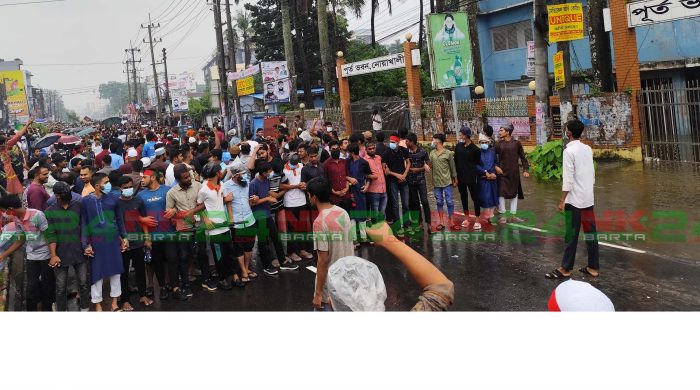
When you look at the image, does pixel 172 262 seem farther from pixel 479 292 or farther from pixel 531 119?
pixel 531 119

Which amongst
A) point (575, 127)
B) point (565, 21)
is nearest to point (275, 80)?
point (565, 21)

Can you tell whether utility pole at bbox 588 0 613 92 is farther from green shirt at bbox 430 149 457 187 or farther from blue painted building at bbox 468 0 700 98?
green shirt at bbox 430 149 457 187

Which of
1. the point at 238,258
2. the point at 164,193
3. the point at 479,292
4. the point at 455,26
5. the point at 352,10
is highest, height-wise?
the point at 352,10

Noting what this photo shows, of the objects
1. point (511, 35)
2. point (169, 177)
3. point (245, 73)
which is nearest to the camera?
point (169, 177)

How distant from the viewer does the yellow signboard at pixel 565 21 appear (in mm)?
10578

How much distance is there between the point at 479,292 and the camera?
213 inches

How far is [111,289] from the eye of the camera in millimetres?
5367

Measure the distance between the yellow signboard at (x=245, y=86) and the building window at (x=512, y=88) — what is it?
991cm

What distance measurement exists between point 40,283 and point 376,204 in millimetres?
3923

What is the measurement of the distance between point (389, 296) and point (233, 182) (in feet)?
6.59

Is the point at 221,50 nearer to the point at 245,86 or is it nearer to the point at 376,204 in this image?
the point at 245,86

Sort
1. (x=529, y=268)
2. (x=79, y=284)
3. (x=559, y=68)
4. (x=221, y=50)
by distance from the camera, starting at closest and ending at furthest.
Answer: (x=79, y=284) → (x=529, y=268) → (x=559, y=68) → (x=221, y=50)

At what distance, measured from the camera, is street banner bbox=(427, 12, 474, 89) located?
10602mm

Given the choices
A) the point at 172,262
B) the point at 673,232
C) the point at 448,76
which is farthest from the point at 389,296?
the point at 448,76
